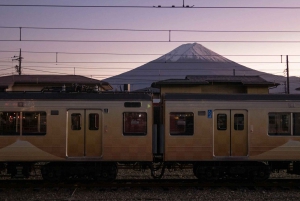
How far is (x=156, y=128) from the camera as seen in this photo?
12.8 meters

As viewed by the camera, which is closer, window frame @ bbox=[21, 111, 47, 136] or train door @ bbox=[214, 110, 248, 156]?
window frame @ bbox=[21, 111, 47, 136]

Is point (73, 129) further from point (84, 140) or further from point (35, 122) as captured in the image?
point (35, 122)

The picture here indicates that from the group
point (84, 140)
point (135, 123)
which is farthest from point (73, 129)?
point (135, 123)

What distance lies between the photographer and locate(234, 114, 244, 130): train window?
12875 millimetres

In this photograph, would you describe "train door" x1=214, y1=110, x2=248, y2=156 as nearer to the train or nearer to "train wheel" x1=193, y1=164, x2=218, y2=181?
the train

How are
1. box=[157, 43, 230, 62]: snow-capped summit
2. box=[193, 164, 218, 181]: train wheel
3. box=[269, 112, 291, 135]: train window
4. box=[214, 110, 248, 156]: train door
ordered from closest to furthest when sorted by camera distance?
1. box=[214, 110, 248, 156]: train door
2. box=[269, 112, 291, 135]: train window
3. box=[193, 164, 218, 181]: train wheel
4. box=[157, 43, 230, 62]: snow-capped summit

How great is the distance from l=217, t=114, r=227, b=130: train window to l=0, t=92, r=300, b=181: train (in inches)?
1.4

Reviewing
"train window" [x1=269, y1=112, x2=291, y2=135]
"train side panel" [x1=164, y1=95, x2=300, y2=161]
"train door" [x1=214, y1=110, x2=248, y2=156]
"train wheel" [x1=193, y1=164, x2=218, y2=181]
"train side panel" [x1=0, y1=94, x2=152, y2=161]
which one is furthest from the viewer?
"train wheel" [x1=193, y1=164, x2=218, y2=181]

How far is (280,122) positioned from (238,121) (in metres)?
1.57

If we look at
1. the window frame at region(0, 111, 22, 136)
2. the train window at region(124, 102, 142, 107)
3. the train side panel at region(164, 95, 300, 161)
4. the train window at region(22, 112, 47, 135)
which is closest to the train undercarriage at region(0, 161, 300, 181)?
the train side panel at region(164, 95, 300, 161)

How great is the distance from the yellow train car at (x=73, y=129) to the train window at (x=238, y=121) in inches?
122

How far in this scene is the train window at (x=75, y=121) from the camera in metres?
12.7

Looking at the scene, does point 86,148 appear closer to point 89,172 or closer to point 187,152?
point 89,172

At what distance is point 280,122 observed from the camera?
42.6ft
